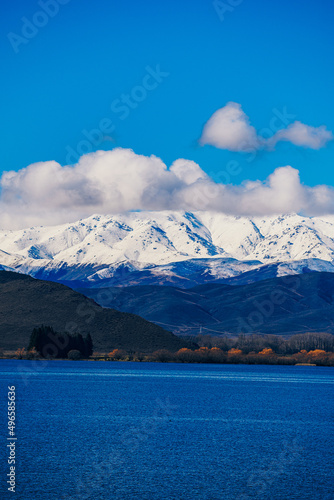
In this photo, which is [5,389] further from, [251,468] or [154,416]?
[251,468]

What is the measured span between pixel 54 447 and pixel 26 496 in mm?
21838

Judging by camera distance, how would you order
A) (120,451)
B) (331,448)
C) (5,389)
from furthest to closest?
(5,389) → (331,448) → (120,451)

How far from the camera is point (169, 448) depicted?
246ft

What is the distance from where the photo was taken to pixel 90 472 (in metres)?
61.1

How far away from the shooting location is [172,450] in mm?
73938

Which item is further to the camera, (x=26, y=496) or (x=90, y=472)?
(x=90, y=472)

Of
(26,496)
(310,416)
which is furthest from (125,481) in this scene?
(310,416)

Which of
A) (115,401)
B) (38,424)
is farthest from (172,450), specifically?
(115,401)

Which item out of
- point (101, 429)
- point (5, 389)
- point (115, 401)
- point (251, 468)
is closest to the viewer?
point (251, 468)

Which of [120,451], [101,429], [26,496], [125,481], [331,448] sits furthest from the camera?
[101,429]

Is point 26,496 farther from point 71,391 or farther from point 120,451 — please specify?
point 71,391

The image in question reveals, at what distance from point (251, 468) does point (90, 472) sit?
14.5 meters

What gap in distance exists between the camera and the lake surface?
5534cm

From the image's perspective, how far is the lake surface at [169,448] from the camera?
55.3 meters
